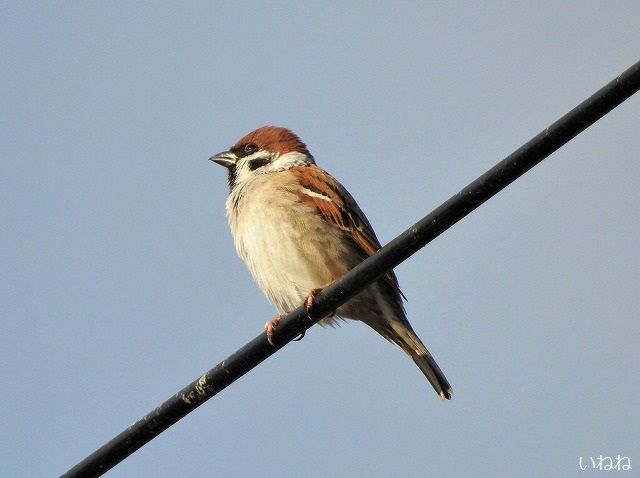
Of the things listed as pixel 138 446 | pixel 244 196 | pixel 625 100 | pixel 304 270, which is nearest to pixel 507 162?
pixel 625 100

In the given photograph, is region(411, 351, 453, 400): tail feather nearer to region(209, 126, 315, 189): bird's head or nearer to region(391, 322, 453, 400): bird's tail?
region(391, 322, 453, 400): bird's tail

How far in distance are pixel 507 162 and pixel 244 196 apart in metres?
3.59

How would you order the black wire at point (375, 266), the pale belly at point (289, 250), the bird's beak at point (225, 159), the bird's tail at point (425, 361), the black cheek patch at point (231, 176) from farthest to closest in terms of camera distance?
the bird's beak at point (225, 159) → the black cheek patch at point (231, 176) → the bird's tail at point (425, 361) → the pale belly at point (289, 250) → the black wire at point (375, 266)

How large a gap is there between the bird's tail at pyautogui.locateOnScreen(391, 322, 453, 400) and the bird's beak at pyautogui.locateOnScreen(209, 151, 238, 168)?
196cm

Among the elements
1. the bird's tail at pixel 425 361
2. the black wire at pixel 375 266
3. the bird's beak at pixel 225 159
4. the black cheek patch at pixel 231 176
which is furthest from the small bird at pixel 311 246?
the black wire at pixel 375 266

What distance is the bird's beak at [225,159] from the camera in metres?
8.02

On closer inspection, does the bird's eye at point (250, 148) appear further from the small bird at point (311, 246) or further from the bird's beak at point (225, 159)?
the small bird at point (311, 246)

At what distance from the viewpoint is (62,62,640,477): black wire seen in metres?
3.60

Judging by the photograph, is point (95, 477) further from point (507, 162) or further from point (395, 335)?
point (395, 335)

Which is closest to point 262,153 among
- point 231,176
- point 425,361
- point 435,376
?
point 231,176

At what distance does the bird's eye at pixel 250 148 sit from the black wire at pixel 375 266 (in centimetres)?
354

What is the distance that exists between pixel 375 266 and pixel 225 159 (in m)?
4.10

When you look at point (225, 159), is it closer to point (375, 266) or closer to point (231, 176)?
point (231, 176)

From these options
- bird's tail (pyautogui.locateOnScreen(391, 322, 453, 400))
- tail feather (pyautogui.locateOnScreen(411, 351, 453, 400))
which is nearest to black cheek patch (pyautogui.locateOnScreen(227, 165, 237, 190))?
bird's tail (pyautogui.locateOnScreen(391, 322, 453, 400))
